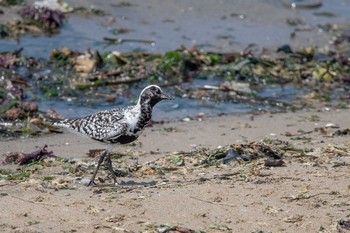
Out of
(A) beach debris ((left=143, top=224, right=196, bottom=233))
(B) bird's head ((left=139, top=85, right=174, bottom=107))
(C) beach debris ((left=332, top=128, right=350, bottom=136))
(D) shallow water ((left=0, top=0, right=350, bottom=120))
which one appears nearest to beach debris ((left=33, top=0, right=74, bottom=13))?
(D) shallow water ((left=0, top=0, right=350, bottom=120))

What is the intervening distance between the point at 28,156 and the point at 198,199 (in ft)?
7.84

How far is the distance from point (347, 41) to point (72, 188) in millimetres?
9025

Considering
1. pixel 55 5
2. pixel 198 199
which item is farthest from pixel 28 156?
pixel 55 5

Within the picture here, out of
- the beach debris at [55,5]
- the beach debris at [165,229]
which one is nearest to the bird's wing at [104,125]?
the beach debris at [165,229]

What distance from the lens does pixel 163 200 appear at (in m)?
7.51

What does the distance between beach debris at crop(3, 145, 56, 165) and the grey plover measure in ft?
2.79

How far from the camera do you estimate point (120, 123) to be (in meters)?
8.41

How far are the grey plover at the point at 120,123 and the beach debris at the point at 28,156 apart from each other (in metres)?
0.85

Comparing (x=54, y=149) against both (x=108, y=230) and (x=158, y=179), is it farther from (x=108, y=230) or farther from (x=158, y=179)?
(x=108, y=230)

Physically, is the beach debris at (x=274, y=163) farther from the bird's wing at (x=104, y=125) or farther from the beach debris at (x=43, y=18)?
the beach debris at (x=43, y=18)

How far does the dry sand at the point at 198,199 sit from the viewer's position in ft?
22.9

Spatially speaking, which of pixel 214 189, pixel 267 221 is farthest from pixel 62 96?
pixel 267 221

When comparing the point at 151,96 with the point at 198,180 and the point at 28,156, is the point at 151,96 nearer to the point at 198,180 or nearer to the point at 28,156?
the point at 198,180

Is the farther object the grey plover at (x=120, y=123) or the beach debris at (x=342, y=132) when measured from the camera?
the beach debris at (x=342, y=132)
